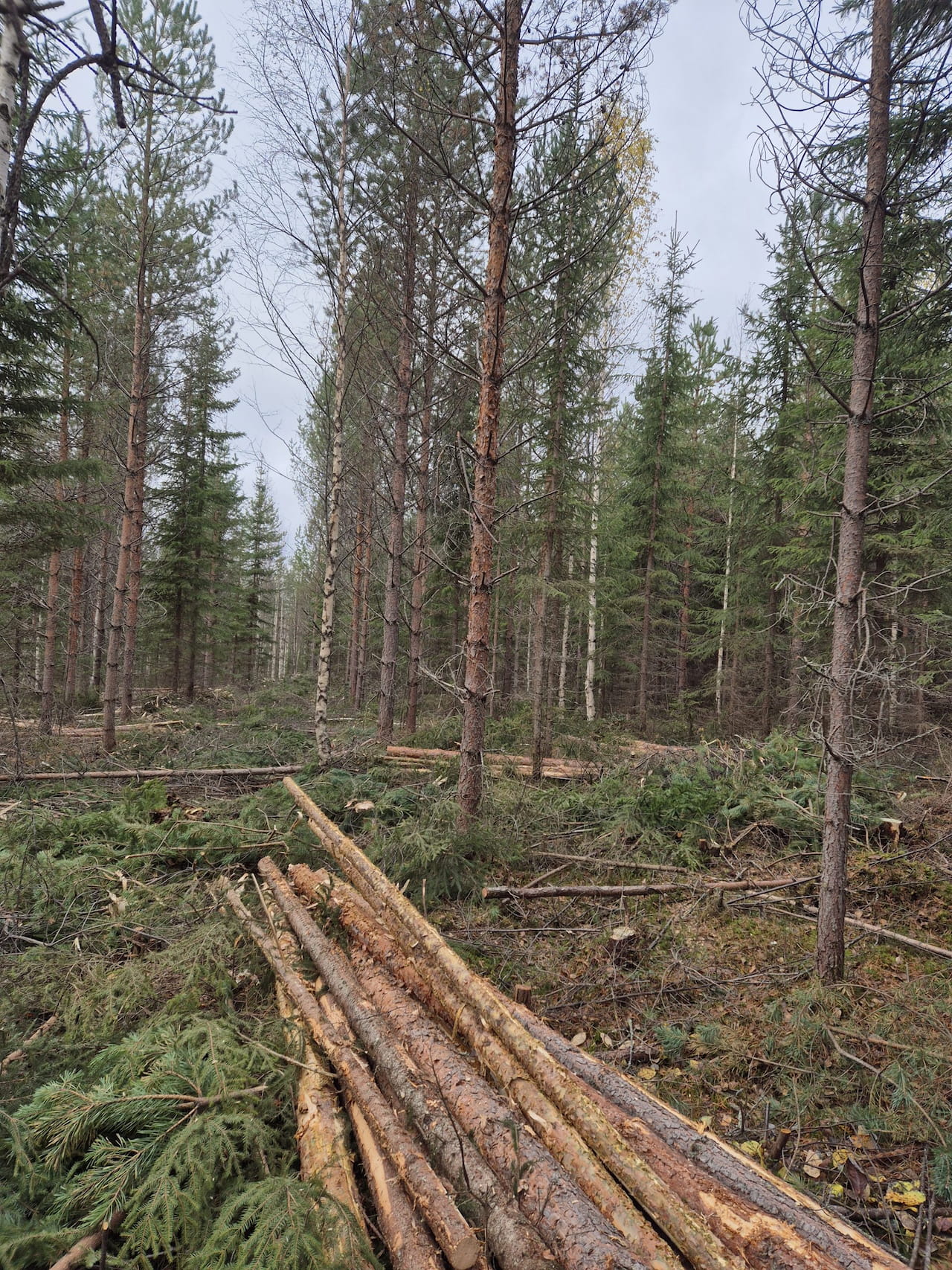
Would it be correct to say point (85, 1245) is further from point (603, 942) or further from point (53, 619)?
point (53, 619)

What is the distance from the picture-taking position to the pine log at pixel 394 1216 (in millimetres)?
2061

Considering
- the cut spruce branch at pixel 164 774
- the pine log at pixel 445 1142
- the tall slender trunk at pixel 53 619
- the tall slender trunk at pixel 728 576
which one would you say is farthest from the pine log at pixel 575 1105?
the tall slender trunk at pixel 728 576

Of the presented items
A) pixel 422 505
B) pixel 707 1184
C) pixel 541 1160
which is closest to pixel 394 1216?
pixel 541 1160

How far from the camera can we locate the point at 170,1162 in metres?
2.31

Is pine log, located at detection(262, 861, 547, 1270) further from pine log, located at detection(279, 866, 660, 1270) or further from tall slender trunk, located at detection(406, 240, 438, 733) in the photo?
tall slender trunk, located at detection(406, 240, 438, 733)

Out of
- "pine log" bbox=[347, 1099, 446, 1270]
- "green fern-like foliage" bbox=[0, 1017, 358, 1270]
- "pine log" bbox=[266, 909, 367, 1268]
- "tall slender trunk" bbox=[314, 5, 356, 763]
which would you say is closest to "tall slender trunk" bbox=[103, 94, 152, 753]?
"tall slender trunk" bbox=[314, 5, 356, 763]

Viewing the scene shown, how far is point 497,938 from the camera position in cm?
507

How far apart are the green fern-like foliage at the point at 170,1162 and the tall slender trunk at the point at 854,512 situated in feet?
13.0

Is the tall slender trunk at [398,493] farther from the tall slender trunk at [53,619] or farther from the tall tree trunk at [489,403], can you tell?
the tall slender trunk at [53,619]

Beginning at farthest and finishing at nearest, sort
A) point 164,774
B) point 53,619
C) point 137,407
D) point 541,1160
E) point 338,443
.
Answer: point 53,619 < point 137,407 < point 338,443 < point 164,774 < point 541,1160

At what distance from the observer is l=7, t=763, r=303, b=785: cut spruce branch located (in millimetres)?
8141

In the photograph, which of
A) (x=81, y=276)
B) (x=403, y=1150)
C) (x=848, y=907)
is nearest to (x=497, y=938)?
(x=403, y=1150)

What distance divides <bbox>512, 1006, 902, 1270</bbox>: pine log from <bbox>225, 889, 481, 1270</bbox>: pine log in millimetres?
1125

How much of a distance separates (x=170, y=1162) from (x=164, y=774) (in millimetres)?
6953
